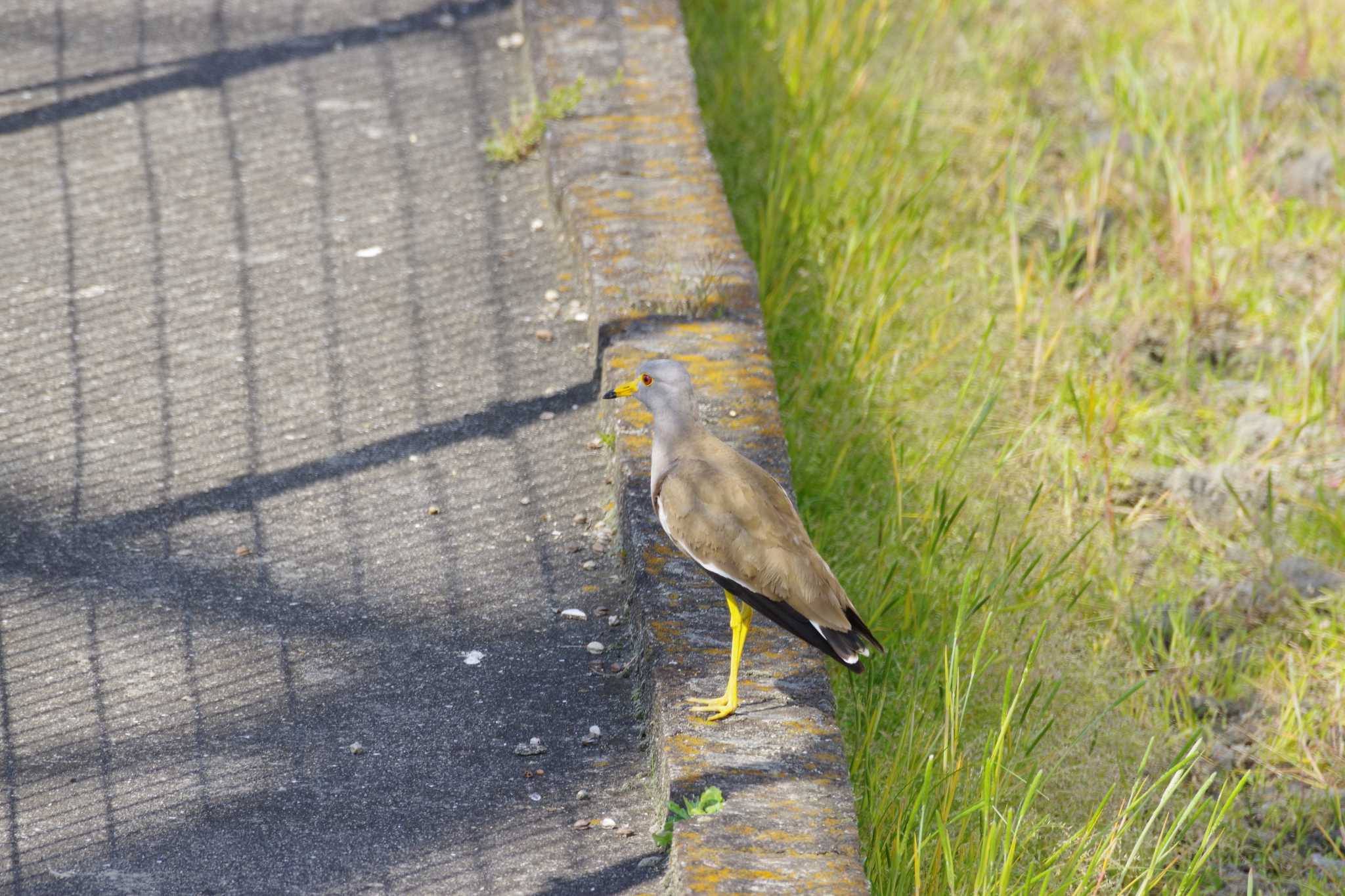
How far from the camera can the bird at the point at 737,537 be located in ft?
10.3

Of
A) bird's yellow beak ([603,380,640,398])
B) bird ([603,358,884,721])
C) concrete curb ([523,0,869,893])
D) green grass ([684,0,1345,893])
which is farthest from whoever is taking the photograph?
green grass ([684,0,1345,893])

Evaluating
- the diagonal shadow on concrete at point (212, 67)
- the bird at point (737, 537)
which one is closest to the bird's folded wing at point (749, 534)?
the bird at point (737, 537)

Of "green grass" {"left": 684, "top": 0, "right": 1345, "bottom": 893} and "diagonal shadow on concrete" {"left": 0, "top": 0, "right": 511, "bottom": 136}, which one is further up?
"diagonal shadow on concrete" {"left": 0, "top": 0, "right": 511, "bottom": 136}

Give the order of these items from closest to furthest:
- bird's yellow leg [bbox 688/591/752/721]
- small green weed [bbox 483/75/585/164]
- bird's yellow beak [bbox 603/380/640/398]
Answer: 1. bird's yellow leg [bbox 688/591/752/721]
2. bird's yellow beak [bbox 603/380/640/398]
3. small green weed [bbox 483/75/585/164]

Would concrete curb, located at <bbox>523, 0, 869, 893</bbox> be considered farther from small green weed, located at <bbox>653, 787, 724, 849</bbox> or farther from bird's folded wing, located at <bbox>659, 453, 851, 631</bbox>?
bird's folded wing, located at <bbox>659, 453, 851, 631</bbox>

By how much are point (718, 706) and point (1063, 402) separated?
2683mm

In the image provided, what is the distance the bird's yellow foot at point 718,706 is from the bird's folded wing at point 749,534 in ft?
0.92

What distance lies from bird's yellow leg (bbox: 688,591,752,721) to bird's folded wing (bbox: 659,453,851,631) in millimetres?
126

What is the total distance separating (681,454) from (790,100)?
329 centimetres

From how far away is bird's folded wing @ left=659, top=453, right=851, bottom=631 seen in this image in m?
3.16

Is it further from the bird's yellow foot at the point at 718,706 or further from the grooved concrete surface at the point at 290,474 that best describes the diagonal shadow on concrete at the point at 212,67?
the bird's yellow foot at the point at 718,706

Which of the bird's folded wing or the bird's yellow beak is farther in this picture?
the bird's yellow beak

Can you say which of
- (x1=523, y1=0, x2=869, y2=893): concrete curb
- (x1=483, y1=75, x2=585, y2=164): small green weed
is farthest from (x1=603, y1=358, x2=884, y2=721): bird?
(x1=483, y1=75, x2=585, y2=164): small green weed

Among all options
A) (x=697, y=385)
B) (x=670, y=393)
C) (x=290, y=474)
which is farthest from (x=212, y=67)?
(x=670, y=393)
